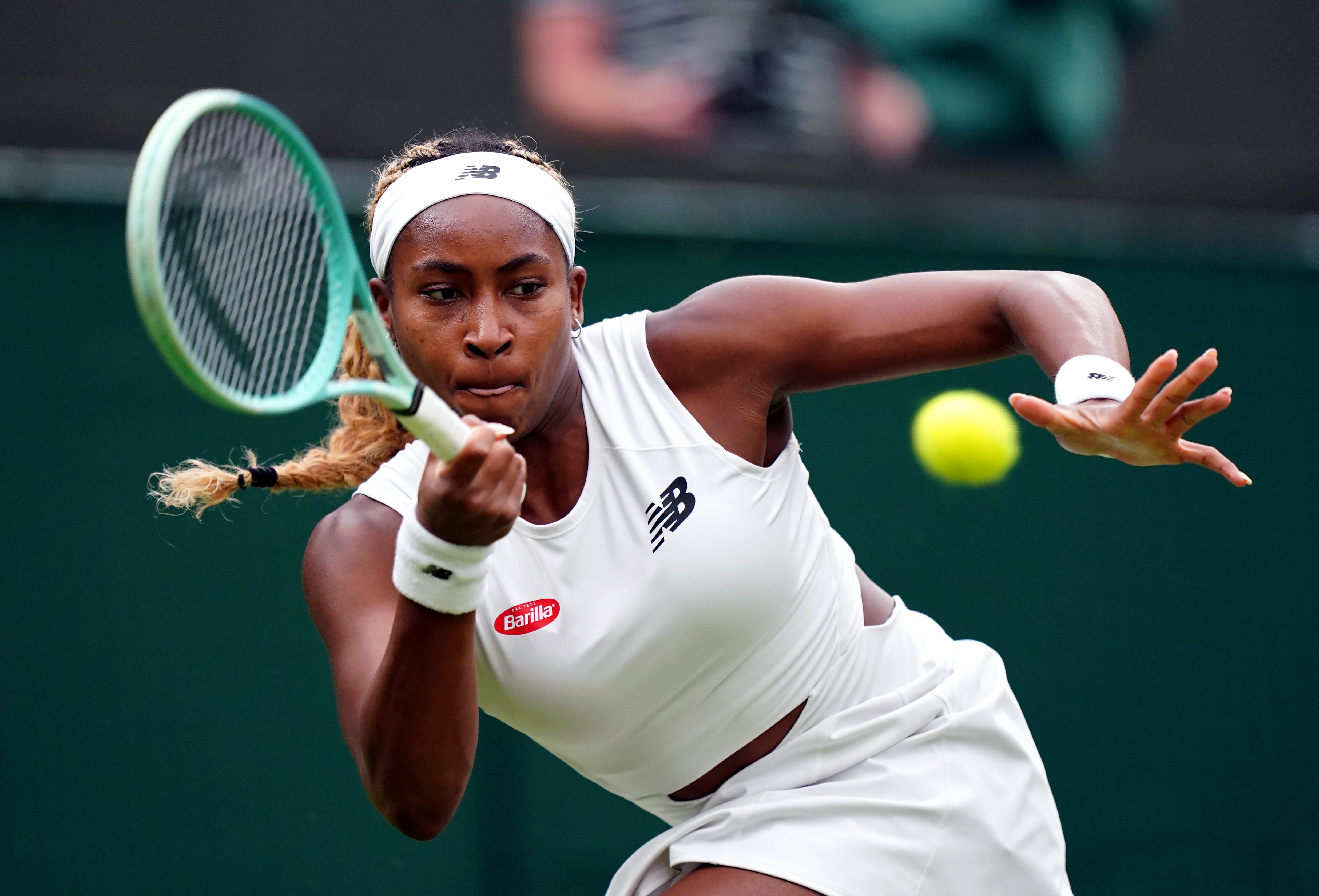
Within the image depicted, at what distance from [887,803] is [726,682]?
282 mm

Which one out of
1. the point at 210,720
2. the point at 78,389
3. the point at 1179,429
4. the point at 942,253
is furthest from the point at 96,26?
the point at 1179,429

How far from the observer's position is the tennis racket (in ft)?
4.63

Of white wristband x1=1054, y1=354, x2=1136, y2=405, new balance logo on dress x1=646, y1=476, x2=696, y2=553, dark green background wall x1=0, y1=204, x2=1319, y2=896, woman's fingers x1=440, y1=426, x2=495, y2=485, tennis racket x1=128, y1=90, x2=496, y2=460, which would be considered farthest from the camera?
dark green background wall x1=0, y1=204, x2=1319, y2=896

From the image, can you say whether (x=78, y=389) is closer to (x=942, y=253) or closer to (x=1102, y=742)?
(x=942, y=253)

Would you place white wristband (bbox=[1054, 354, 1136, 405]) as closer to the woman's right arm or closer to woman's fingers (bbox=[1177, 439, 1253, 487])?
woman's fingers (bbox=[1177, 439, 1253, 487])

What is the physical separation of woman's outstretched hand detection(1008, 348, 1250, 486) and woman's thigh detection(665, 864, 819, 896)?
0.71 m

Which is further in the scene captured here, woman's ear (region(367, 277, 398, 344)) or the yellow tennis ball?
the yellow tennis ball

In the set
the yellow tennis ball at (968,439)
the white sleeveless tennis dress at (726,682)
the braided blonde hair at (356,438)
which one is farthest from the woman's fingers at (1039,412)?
the yellow tennis ball at (968,439)

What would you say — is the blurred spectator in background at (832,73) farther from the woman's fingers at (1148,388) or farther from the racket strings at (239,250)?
the woman's fingers at (1148,388)

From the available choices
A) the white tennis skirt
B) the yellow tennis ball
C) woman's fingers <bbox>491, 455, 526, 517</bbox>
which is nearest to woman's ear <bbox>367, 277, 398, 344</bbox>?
woman's fingers <bbox>491, 455, 526, 517</bbox>

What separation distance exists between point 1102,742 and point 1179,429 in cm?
267

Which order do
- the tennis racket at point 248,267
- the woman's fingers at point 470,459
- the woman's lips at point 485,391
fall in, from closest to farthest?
1. the tennis racket at point 248,267
2. the woman's fingers at point 470,459
3. the woman's lips at point 485,391

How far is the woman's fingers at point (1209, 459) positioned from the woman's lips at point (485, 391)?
0.83m

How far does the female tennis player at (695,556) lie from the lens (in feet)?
6.33
